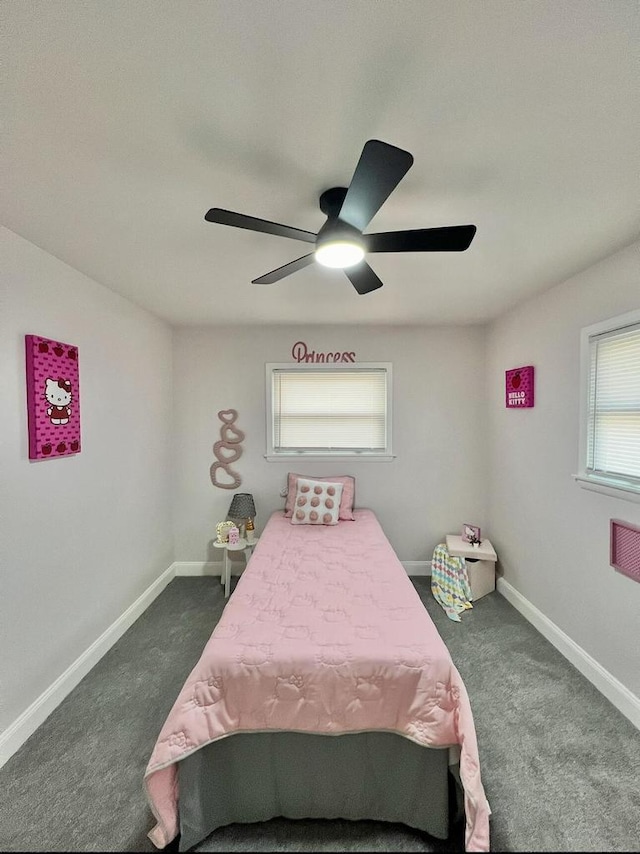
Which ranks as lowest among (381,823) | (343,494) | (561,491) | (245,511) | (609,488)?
(381,823)

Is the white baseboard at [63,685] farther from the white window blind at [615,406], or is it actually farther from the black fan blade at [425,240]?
the white window blind at [615,406]

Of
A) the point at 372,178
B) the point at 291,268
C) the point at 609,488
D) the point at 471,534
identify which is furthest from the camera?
the point at 471,534

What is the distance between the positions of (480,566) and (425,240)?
9.33ft

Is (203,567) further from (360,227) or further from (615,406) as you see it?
(615,406)

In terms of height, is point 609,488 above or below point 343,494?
above

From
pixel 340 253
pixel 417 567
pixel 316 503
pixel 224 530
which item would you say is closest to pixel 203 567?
pixel 224 530

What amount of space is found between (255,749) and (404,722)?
0.58 m

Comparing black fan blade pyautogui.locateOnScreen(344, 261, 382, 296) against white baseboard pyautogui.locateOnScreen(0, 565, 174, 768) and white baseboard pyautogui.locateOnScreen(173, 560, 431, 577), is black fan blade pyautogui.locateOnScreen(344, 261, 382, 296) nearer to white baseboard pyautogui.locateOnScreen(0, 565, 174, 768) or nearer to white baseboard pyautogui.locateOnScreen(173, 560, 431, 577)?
white baseboard pyautogui.locateOnScreen(0, 565, 174, 768)

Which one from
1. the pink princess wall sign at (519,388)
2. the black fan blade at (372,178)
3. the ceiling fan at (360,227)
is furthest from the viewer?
the pink princess wall sign at (519,388)

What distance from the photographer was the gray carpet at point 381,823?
1376 millimetres

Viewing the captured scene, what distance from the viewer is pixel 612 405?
7.13 feet

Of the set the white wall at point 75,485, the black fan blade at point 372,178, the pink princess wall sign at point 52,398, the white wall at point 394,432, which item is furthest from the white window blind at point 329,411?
the black fan blade at point 372,178

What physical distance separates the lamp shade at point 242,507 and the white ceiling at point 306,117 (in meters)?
2.18

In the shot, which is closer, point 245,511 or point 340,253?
point 340,253
